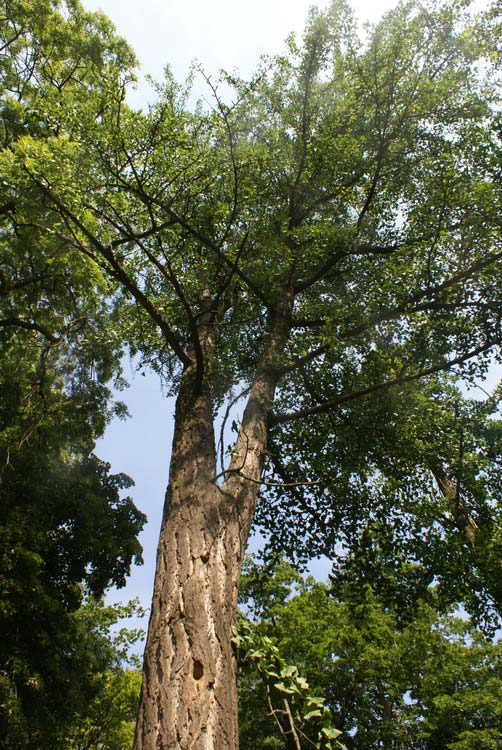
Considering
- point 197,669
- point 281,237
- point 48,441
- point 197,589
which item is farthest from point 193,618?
point 48,441

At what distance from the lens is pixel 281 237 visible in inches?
242

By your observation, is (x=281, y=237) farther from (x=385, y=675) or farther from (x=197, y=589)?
(x=385, y=675)

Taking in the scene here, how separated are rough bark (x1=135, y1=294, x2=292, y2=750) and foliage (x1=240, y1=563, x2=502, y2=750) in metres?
12.4

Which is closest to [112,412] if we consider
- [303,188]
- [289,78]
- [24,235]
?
[24,235]

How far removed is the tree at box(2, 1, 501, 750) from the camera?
401 cm

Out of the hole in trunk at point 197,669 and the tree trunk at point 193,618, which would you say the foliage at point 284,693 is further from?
the hole in trunk at point 197,669

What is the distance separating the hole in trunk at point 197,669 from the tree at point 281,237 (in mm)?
Answer: 192

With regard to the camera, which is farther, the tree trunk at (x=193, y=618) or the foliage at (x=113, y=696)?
the foliage at (x=113, y=696)

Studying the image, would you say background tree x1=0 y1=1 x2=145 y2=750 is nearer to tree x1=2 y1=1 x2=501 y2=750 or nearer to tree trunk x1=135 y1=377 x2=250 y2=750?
tree x1=2 y1=1 x2=501 y2=750

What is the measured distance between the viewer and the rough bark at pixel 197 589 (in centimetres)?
248

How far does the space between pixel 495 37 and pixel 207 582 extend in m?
7.68

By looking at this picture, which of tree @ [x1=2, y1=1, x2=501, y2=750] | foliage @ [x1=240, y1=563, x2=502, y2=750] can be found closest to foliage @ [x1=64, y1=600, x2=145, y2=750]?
foliage @ [x1=240, y1=563, x2=502, y2=750]

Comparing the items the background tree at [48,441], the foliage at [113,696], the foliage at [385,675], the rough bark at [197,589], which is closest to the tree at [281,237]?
the rough bark at [197,589]

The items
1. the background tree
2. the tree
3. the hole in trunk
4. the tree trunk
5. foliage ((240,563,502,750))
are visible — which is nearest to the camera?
the tree trunk
